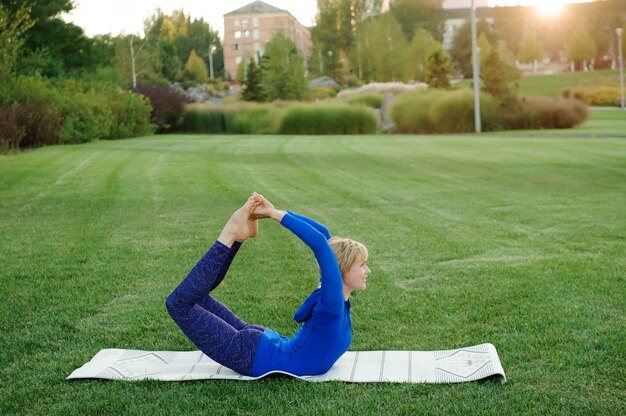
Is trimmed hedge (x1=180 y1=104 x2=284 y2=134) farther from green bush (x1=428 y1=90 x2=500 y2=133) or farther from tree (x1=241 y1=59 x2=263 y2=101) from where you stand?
tree (x1=241 y1=59 x2=263 y2=101)

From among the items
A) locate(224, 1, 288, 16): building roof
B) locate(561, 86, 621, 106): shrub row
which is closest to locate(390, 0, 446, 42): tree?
locate(224, 1, 288, 16): building roof

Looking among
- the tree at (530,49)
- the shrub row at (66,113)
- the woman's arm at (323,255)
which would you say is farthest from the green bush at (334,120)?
the tree at (530,49)

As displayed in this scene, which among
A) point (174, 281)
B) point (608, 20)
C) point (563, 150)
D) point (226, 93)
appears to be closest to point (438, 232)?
point (174, 281)

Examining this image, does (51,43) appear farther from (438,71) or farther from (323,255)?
(323,255)

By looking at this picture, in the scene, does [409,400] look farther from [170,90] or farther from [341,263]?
[170,90]

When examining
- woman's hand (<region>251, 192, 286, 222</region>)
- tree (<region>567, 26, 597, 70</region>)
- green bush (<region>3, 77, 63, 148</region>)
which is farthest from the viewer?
tree (<region>567, 26, 597, 70</region>)

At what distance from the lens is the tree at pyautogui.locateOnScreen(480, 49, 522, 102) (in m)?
35.1

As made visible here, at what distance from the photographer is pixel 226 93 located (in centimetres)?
7119

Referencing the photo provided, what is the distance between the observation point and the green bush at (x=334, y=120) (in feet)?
119

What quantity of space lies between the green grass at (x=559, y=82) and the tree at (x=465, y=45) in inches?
295

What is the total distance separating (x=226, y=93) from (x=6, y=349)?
220 feet

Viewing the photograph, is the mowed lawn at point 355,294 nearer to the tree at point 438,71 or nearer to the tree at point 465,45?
the tree at point 438,71

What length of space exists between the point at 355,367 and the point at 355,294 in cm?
186

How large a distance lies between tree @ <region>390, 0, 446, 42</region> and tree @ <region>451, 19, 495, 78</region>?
2.30 metres
